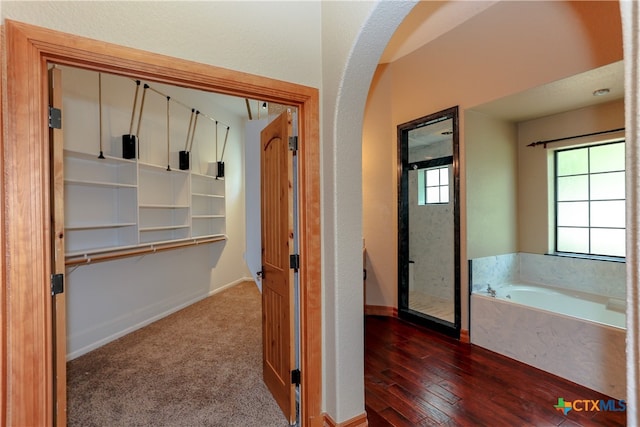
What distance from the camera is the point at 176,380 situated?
2.50m

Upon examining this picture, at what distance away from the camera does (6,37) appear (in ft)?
3.82

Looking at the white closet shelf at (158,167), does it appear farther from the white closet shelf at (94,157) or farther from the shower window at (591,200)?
the shower window at (591,200)

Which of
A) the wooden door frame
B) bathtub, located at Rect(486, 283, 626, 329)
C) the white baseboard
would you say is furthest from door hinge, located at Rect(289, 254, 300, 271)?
the white baseboard

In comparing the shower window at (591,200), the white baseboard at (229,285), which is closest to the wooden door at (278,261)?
the white baseboard at (229,285)

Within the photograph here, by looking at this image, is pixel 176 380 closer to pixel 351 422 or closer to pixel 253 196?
pixel 351 422

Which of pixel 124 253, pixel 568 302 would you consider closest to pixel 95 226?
pixel 124 253

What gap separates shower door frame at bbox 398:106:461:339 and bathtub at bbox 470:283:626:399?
226 millimetres

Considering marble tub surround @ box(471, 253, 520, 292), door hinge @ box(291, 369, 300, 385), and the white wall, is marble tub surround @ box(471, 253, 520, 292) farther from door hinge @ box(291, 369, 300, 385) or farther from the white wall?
the white wall

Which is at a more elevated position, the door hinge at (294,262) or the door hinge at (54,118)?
the door hinge at (54,118)

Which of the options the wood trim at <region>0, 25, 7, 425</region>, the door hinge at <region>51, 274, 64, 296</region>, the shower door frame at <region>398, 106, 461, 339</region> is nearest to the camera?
the wood trim at <region>0, 25, 7, 425</region>

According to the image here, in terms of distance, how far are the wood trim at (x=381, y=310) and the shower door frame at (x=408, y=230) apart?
0.34ft

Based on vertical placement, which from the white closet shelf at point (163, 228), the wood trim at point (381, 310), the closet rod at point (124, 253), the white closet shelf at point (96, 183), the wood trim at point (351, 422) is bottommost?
the wood trim at point (381, 310)

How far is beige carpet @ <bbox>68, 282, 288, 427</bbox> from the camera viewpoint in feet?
6.73

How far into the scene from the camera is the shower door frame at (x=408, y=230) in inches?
126
